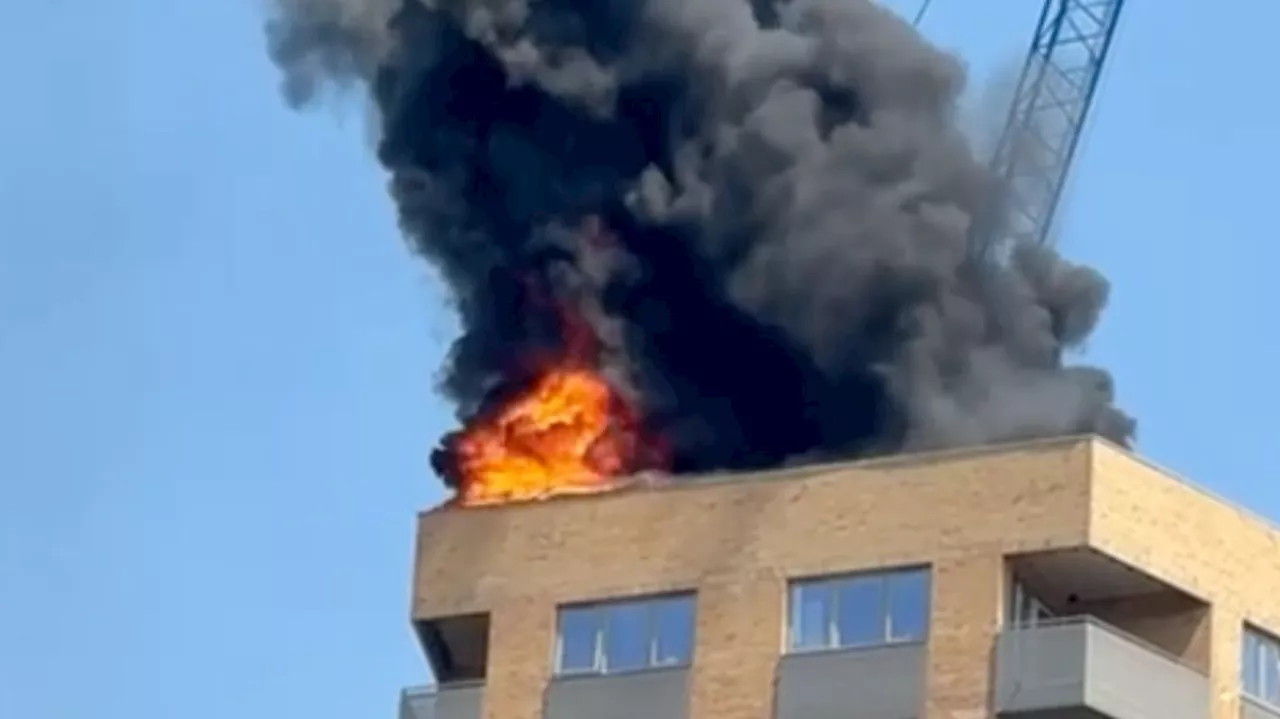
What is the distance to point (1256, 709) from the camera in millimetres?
82875

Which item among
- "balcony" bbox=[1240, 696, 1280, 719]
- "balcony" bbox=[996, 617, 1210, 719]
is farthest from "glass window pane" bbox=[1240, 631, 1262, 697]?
"balcony" bbox=[996, 617, 1210, 719]

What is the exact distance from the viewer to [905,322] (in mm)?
95625

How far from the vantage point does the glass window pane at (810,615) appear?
82.2 meters

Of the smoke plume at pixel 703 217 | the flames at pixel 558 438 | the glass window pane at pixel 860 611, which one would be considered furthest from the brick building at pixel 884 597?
the smoke plume at pixel 703 217

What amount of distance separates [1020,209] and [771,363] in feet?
31.9

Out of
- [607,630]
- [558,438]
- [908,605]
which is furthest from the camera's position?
[558,438]

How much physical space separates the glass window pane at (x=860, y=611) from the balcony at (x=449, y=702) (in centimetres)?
657

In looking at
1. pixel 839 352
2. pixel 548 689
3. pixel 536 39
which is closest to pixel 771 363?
pixel 839 352

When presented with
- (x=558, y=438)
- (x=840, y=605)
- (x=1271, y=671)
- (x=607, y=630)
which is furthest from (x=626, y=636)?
(x=1271, y=671)

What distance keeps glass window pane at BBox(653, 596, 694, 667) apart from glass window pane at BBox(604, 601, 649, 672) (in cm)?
19

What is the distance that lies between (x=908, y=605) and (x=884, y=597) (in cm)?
44

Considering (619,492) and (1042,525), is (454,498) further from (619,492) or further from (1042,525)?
(1042,525)

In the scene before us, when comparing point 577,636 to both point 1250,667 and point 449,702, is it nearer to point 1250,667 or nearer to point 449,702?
point 449,702

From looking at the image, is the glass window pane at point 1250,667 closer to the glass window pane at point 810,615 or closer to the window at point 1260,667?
the window at point 1260,667
